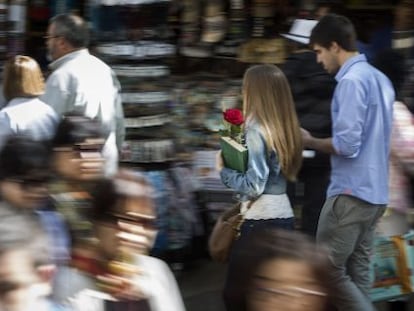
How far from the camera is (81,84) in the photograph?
5.46 meters

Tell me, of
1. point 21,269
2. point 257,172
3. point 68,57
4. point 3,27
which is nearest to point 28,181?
point 21,269

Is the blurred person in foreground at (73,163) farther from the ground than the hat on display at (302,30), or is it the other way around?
the hat on display at (302,30)

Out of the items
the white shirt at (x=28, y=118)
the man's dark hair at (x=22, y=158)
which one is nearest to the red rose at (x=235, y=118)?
the white shirt at (x=28, y=118)

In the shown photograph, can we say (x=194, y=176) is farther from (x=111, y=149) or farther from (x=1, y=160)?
(x=1, y=160)

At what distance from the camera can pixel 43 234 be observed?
9.45 feet

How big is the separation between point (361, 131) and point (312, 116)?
0.60 m

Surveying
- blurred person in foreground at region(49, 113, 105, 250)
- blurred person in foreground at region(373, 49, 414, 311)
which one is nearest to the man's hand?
blurred person in foreground at region(373, 49, 414, 311)

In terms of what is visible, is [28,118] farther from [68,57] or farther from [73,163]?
[73,163]

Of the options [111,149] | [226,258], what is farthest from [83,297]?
[111,149]

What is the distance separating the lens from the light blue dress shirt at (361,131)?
4.87 m

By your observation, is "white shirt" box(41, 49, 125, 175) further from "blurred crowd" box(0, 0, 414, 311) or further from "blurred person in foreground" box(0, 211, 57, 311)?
"blurred person in foreground" box(0, 211, 57, 311)

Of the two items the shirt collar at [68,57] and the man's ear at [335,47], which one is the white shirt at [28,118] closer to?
the shirt collar at [68,57]

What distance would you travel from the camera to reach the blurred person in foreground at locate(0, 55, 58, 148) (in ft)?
16.3

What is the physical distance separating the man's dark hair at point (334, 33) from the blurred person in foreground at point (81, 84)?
1.18 metres
